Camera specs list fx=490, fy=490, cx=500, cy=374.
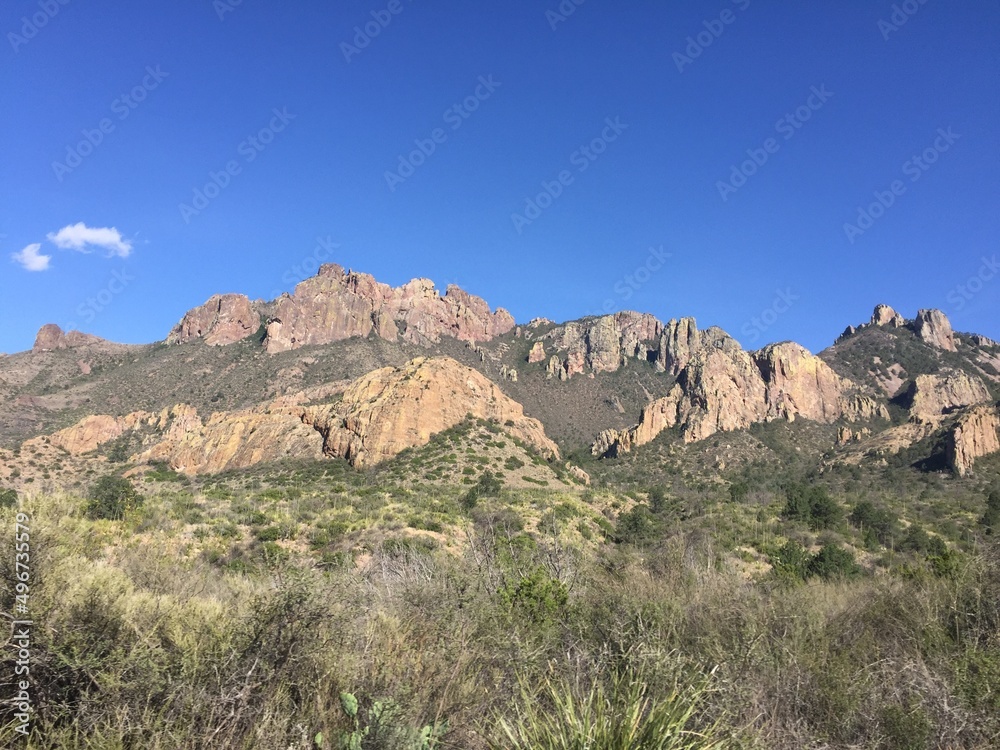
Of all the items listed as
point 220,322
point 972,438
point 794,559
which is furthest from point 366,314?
point 794,559

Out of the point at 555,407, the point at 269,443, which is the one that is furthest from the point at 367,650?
the point at 555,407

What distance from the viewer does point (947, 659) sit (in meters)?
Result: 4.60

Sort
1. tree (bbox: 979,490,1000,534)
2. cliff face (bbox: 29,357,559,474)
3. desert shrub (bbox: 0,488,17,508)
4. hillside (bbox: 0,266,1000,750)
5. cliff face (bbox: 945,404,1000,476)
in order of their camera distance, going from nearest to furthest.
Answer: hillside (bbox: 0,266,1000,750)
desert shrub (bbox: 0,488,17,508)
tree (bbox: 979,490,1000,534)
cliff face (bbox: 29,357,559,474)
cliff face (bbox: 945,404,1000,476)

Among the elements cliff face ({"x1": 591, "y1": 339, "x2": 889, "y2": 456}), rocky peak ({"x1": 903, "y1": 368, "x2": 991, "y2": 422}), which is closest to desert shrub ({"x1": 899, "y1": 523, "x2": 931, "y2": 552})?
cliff face ({"x1": 591, "y1": 339, "x2": 889, "y2": 456})

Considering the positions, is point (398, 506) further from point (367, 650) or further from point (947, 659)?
point (947, 659)

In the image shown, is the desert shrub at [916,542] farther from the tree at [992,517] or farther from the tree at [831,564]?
the tree at [831,564]

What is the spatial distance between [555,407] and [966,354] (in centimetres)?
8640

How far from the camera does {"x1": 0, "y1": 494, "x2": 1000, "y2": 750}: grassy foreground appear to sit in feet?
10.4

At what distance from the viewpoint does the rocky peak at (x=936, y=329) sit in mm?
104688

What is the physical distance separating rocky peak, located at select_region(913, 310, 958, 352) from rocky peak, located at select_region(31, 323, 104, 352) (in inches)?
7501

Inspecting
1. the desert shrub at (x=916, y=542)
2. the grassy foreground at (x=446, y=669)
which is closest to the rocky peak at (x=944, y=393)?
the desert shrub at (x=916, y=542)

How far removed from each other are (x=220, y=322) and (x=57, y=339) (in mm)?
42573

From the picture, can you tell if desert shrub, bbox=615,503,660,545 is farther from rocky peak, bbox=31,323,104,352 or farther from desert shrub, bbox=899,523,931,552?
rocky peak, bbox=31,323,104,352

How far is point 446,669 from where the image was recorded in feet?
14.4
